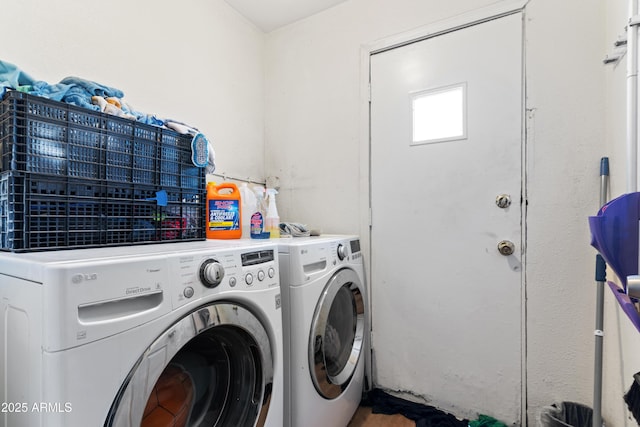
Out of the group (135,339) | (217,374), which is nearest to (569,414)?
(217,374)

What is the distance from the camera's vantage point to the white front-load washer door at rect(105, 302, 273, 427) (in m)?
0.81

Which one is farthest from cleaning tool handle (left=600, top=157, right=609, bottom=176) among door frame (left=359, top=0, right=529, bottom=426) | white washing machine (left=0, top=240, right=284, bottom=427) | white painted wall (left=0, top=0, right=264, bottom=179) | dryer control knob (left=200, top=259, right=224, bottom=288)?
white painted wall (left=0, top=0, right=264, bottom=179)

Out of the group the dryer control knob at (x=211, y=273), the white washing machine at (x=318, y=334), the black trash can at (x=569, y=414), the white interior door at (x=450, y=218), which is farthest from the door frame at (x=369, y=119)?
the dryer control knob at (x=211, y=273)

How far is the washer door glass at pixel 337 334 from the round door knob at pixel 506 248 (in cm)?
75

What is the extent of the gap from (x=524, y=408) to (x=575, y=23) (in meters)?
1.83

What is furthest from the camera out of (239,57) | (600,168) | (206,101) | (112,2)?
(239,57)

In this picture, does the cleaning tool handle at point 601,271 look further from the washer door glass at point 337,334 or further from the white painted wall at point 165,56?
the white painted wall at point 165,56

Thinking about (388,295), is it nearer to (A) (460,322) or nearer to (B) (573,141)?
(A) (460,322)

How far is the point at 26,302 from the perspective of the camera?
2.00ft

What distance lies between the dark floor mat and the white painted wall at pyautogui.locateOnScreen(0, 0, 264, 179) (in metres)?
1.67

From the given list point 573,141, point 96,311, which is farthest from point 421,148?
point 96,311

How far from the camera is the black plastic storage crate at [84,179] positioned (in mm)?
819

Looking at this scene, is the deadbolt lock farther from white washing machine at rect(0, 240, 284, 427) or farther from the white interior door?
white washing machine at rect(0, 240, 284, 427)

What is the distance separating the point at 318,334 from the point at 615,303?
118cm
